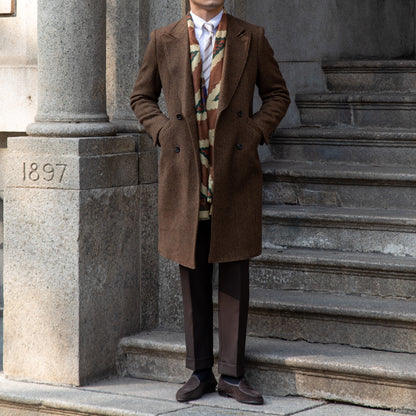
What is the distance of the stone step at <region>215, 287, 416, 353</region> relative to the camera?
4859 mm

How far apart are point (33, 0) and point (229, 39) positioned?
1584 millimetres

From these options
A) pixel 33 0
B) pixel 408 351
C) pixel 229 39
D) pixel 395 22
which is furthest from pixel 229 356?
pixel 395 22

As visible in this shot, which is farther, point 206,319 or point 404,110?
point 404,110

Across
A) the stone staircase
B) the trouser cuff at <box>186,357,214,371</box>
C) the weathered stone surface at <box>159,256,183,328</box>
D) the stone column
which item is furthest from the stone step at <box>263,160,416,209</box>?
the trouser cuff at <box>186,357,214,371</box>

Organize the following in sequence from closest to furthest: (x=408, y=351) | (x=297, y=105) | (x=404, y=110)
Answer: (x=408, y=351) < (x=404, y=110) < (x=297, y=105)

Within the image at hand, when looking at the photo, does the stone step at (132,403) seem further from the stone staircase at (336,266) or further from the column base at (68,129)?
the column base at (68,129)

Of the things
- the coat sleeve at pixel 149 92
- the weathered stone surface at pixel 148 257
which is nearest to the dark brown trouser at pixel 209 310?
the coat sleeve at pixel 149 92

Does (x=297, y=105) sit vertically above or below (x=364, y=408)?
above

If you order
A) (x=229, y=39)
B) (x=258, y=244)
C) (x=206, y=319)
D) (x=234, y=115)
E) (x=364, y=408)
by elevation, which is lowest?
(x=364, y=408)

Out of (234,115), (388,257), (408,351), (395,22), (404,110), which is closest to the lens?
(234,115)

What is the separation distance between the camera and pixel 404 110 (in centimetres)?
636

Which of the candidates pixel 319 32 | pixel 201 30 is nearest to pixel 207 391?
pixel 201 30

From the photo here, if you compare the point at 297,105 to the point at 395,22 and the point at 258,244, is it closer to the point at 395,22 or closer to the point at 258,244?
the point at 395,22

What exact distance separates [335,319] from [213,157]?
1.10 meters
